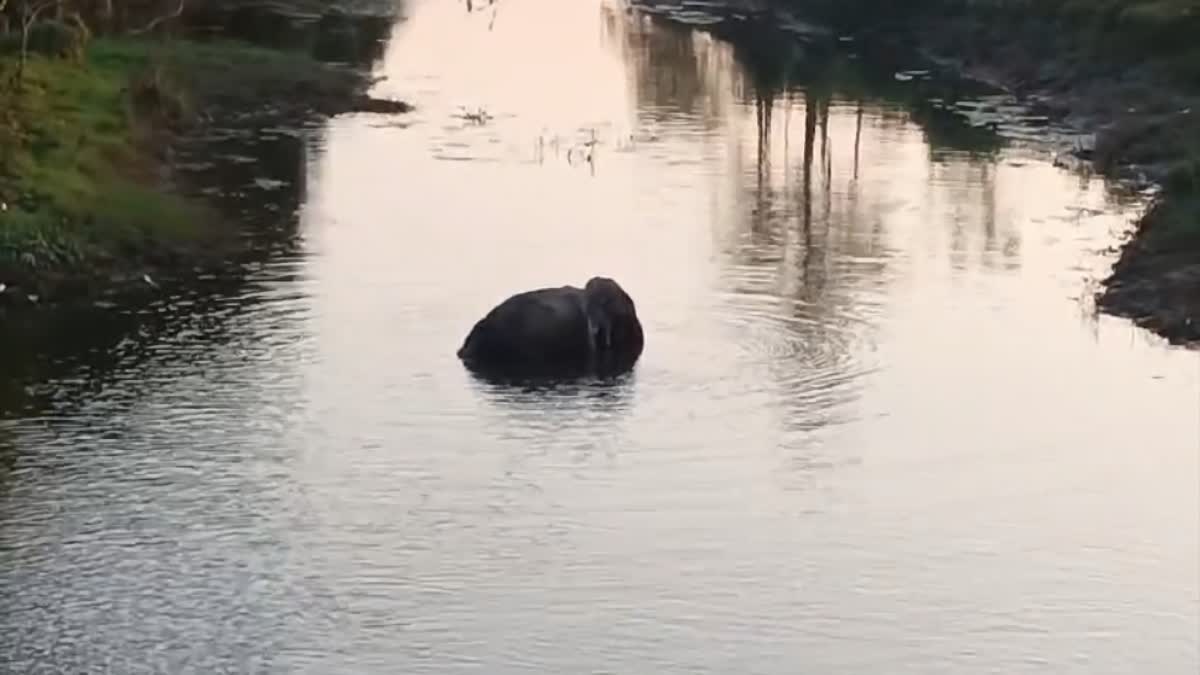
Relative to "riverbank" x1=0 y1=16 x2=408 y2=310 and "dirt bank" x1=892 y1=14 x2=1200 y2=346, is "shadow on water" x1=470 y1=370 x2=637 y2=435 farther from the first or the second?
"dirt bank" x1=892 y1=14 x2=1200 y2=346

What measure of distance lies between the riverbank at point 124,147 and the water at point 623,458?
50.2 inches

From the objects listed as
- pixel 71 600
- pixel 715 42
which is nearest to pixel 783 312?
pixel 71 600

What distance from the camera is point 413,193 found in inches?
1358

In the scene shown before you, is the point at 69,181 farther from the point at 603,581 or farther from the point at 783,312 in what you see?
the point at 603,581

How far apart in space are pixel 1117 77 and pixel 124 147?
20.6 metres

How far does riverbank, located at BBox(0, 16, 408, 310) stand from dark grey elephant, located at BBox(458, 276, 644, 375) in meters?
5.43

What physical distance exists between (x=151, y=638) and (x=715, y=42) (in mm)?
43555

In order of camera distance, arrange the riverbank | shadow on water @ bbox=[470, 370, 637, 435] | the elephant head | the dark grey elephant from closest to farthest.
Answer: shadow on water @ bbox=[470, 370, 637, 435]
the dark grey elephant
the elephant head
the riverbank

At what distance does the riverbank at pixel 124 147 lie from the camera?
27172mm

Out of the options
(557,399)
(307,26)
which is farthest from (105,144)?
(307,26)

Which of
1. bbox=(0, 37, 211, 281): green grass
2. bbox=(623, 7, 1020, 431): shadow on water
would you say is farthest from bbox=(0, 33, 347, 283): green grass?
bbox=(623, 7, 1020, 431): shadow on water

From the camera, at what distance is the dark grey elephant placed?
78.3 ft

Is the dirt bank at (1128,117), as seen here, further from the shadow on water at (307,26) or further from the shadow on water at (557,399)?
the shadow on water at (307,26)

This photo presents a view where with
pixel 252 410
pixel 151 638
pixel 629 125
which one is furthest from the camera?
pixel 629 125
